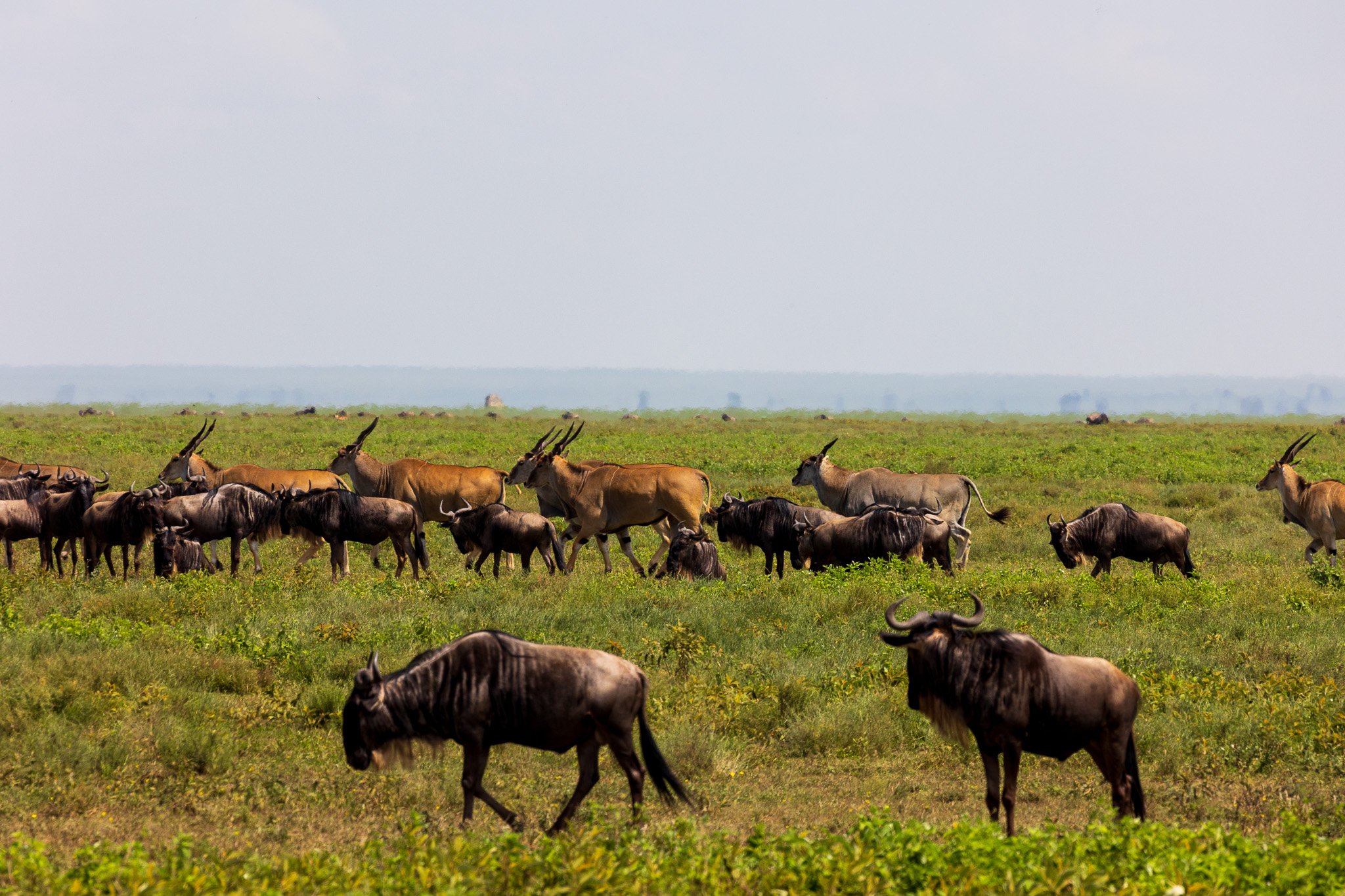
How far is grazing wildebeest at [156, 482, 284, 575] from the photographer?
17.1 metres

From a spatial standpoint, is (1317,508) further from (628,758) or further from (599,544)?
(628,758)

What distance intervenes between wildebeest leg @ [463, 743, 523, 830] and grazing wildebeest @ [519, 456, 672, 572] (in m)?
10.7

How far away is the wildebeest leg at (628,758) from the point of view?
25.6ft

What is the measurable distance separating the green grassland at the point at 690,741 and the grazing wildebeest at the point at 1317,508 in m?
2.00

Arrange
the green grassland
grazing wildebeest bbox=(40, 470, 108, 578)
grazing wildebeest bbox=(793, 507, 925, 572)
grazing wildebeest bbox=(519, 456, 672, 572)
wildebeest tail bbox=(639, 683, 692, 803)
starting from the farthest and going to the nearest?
1. grazing wildebeest bbox=(519, 456, 672, 572)
2. grazing wildebeest bbox=(40, 470, 108, 578)
3. grazing wildebeest bbox=(793, 507, 925, 572)
4. wildebeest tail bbox=(639, 683, 692, 803)
5. the green grassland

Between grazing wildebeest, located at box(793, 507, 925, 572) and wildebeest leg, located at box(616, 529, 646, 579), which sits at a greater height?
grazing wildebeest, located at box(793, 507, 925, 572)

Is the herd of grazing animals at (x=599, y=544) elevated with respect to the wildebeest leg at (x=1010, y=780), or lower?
elevated

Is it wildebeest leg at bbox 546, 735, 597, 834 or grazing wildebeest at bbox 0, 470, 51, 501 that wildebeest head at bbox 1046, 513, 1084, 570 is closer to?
wildebeest leg at bbox 546, 735, 597, 834

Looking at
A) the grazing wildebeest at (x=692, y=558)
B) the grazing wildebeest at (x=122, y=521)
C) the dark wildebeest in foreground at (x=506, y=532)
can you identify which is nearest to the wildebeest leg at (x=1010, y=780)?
the grazing wildebeest at (x=692, y=558)

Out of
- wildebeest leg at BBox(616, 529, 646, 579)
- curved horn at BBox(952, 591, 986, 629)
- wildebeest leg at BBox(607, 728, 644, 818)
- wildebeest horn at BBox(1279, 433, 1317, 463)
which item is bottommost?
wildebeest leg at BBox(616, 529, 646, 579)

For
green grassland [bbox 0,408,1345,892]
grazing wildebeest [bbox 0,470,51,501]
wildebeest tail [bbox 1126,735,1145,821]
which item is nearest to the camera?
green grassland [bbox 0,408,1345,892]

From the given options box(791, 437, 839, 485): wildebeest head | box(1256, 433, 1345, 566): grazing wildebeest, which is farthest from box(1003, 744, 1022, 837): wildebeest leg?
box(791, 437, 839, 485): wildebeest head

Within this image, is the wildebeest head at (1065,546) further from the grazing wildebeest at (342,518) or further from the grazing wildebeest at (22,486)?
the grazing wildebeest at (22,486)

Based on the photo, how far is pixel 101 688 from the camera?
1034 centimetres
